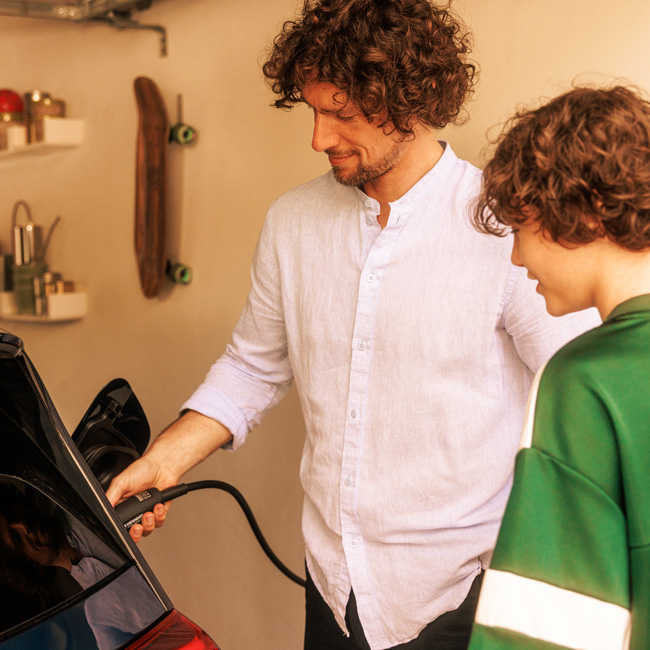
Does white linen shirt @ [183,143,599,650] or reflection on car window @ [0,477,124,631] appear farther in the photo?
white linen shirt @ [183,143,599,650]

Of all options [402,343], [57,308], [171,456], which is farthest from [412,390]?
[57,308]

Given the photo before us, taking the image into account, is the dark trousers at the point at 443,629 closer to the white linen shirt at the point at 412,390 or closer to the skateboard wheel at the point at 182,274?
the white linen shirt at the point at 412,390

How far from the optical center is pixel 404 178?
4.54 feet

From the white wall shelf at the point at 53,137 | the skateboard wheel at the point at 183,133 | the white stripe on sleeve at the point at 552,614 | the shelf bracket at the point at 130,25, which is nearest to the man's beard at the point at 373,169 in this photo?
the white stripe on sleeve at the point at 552,614

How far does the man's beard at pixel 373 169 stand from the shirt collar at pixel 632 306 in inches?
27.3

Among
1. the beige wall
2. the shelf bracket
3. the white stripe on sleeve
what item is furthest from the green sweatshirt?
the shelf bracket

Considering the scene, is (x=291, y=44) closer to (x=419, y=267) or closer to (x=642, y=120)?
(x=419, y=267)

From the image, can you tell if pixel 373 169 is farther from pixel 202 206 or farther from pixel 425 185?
pixel 202 206

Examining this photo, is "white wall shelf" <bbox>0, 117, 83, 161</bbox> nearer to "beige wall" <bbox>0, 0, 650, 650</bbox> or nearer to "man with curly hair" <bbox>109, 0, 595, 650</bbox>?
"beige wall" <bbox>0, 0, 650, 650</bbox>

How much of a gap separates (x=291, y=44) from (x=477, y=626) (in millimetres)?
1054

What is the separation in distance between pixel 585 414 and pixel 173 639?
0.62 m

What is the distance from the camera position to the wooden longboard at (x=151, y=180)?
2477mm

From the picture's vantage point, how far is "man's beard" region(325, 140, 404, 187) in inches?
53.5

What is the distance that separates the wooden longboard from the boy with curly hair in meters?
1.88
